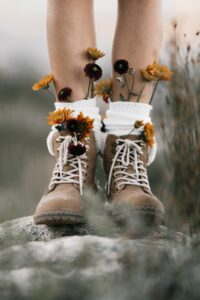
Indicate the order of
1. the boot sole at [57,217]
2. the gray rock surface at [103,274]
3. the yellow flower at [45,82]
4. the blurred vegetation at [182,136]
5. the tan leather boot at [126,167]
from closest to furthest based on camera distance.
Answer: the gray rock surface at [103,274] → the blurred vegetation at [182,136] → the boot sole at [57,217] → the tan leather boot at [126,167] → the yellow flower at [45,82]

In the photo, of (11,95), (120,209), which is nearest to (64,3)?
(11,95)

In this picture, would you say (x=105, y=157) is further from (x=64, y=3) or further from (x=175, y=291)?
(x=175, y=291)

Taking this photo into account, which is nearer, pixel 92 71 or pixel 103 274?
pixel 103 274

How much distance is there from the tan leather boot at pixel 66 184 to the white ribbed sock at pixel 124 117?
69 millimetres

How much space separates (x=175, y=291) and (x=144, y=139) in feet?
3.94

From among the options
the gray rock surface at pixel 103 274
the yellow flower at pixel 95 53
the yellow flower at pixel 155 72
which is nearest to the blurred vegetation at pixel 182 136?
the yellow flower at pixel 155 72

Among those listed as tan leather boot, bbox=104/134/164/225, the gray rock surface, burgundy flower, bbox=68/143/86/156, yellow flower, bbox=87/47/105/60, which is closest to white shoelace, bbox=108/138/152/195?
tan leather boot, bbox=104/134/164/225

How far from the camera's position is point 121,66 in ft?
5.69

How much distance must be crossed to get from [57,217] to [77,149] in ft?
0.74

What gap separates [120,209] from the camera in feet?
2.56

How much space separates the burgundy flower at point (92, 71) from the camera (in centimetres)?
172

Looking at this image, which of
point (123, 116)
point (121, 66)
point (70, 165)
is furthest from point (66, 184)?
point (121, 66)

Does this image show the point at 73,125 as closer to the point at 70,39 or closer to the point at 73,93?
the point at 73,93

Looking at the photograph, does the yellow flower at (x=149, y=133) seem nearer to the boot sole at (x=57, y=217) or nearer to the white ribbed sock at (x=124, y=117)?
the white ribbed sock at (x=124, y=117)
